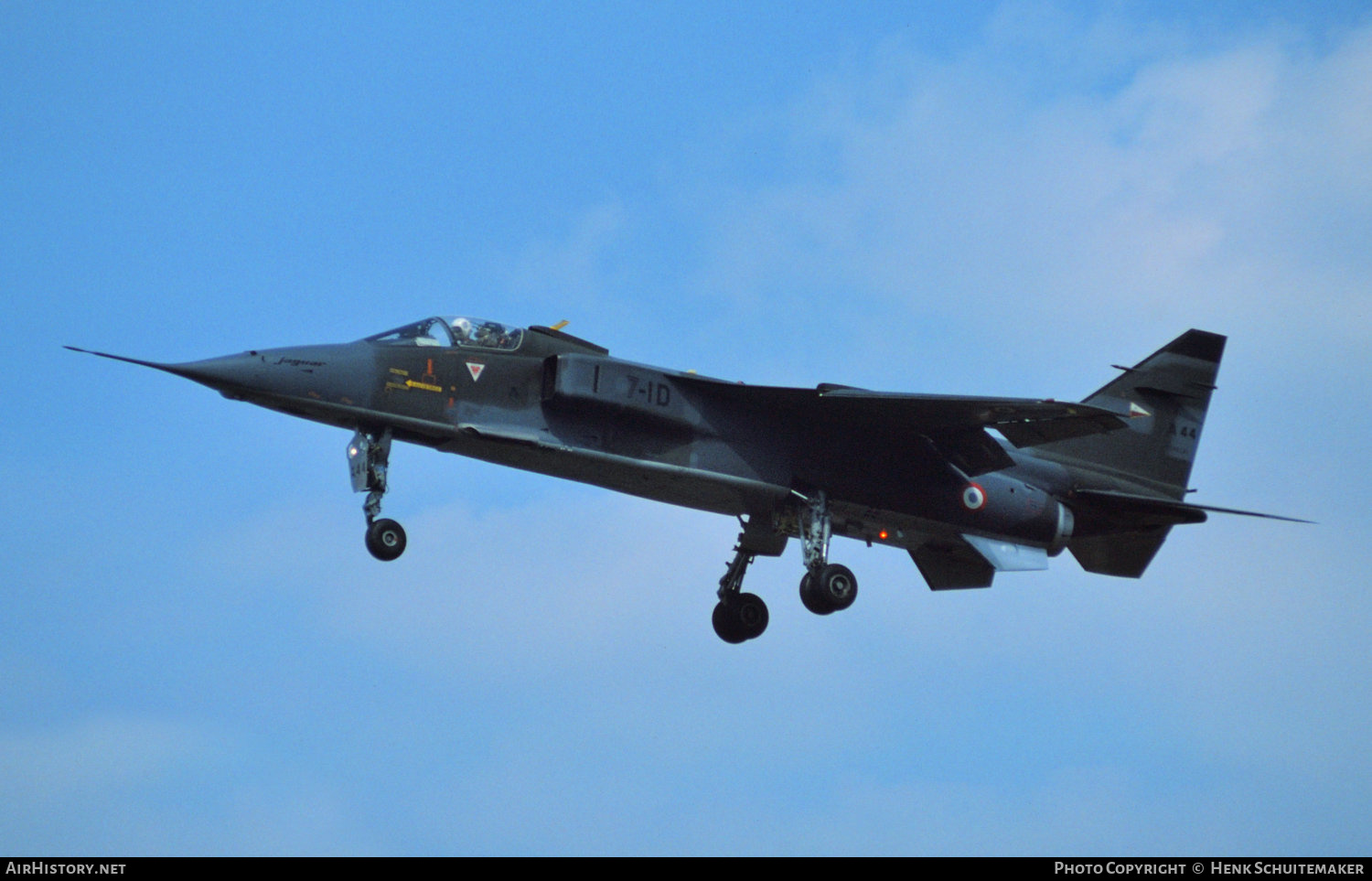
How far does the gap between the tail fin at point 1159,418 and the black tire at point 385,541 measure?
11.8m

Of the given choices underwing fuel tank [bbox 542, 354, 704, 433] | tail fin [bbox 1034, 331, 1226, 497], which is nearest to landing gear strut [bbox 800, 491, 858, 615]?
underwing fuel tank [bbox 542, 354, 704, 433]

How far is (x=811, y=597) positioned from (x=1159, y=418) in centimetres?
820

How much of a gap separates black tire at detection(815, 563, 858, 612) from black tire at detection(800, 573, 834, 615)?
36 millimetres

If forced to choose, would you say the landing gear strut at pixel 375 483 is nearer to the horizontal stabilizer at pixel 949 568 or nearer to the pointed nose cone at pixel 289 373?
the pointed nose cone at pixel 289 373

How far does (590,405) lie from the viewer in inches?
994

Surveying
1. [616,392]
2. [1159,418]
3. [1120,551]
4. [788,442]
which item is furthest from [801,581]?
[1159,418]

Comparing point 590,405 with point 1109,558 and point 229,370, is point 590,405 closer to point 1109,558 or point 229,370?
point 229,370

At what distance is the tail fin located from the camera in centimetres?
2980

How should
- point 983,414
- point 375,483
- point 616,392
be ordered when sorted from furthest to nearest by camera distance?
point 983,414
point 616,392
point 375,483

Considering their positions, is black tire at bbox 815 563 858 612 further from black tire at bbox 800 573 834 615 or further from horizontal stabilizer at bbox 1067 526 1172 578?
horizontal stabilizer at bbox 1067 526 1172 578

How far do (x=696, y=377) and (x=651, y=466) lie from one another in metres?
1.68

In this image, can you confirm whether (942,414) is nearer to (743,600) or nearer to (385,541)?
(743,600)

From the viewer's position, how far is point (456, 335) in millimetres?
25094
